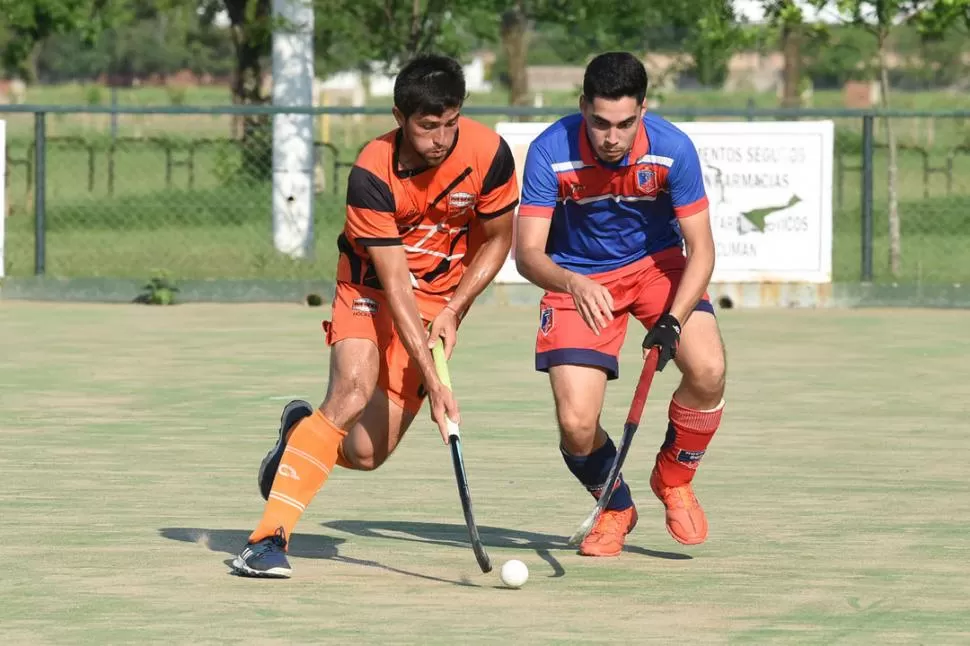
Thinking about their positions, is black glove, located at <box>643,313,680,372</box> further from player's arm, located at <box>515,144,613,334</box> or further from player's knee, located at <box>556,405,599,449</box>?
player's knee, located at <box>556,405,599,449</box>

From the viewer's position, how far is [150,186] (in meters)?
26.8

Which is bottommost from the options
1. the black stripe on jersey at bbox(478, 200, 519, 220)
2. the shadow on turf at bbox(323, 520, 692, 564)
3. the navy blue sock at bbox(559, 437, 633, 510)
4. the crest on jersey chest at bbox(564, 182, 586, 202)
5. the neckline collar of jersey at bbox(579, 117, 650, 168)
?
the shadow on turf at bbox(323, 520, 692, 564)

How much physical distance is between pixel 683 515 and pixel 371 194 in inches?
65.0

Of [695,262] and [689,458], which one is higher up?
[695,262]

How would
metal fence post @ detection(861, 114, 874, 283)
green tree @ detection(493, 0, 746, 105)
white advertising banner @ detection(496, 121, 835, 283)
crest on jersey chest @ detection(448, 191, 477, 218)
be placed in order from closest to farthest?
crest on jersey chest @ detection(448, 191, 477, 218)
white advertising banner @ detection(496, 121, 835, 283)
metal fence post @ detection(861, 114, 874, 283)
green tree @ detection(493, 0, 746, 105)

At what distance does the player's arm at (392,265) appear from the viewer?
716 centimetres

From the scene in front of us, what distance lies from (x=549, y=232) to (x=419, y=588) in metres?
1.58

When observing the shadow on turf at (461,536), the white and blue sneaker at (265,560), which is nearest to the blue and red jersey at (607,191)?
the shadow on turf at (461,536)

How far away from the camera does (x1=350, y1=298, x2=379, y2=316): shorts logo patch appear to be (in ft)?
24.5

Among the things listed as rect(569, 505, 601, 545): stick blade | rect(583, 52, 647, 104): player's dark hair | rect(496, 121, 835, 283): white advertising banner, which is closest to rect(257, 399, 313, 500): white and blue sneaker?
rect(569, 505, 601, 545): stick blade

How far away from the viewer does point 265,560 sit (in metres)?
7.04

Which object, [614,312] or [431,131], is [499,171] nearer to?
[431,131]

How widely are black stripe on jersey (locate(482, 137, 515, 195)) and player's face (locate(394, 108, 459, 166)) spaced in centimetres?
28

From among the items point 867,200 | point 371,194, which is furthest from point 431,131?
point 867,200
